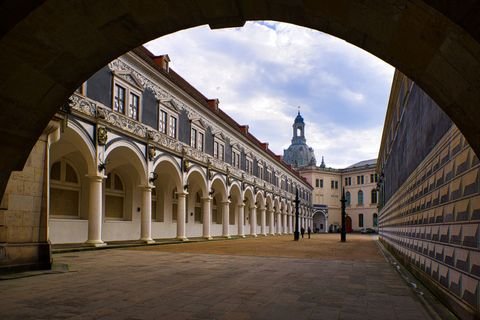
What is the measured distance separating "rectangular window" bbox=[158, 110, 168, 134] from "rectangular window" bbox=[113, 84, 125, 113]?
3.81 m

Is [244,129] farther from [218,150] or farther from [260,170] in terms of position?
[218,150]

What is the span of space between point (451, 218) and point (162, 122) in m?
20.8

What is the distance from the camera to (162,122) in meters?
25.1

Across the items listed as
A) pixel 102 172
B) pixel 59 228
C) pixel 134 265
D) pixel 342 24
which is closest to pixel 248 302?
pixel 342 24

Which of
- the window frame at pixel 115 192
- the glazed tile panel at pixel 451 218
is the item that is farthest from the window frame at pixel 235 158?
the glazed tile panel at pixel 451 218

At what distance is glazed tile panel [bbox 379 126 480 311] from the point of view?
4910 millimetres

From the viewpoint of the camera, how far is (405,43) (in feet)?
12.2

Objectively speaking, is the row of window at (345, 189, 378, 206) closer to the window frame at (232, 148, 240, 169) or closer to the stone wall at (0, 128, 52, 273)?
the window frame at (232, 148, 240, 169)

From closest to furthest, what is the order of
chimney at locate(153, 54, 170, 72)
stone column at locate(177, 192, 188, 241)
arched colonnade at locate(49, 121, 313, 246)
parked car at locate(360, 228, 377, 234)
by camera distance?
arched colonnade at locate(49, 121, 313, 246)
chimney at locate(153, 54, 170, 72)
stone column at locate(177, 192, 188, 241)
parked car at locate(360, 228, 377, 234)

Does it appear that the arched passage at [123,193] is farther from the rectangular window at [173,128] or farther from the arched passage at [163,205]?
the rectangular window at [173,128]

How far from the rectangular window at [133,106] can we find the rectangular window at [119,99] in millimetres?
554

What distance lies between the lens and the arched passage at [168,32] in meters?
3.37

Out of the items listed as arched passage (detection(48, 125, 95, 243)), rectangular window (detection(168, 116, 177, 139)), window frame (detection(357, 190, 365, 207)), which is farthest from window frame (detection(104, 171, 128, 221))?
window frame (detection(357, 190, 365, 207))

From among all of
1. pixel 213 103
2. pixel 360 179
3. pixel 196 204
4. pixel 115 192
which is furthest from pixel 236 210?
pixel 360 179
